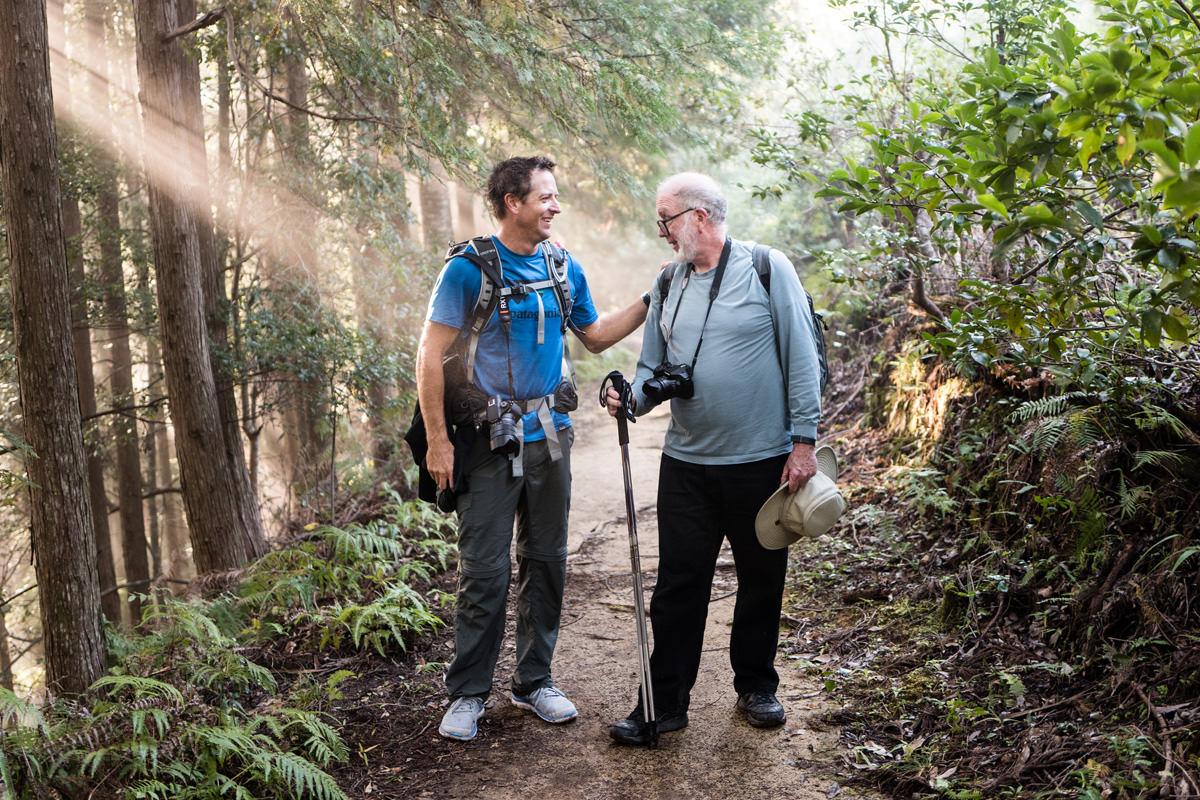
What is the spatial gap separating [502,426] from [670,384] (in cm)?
79

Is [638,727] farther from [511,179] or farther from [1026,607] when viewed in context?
[511,179]

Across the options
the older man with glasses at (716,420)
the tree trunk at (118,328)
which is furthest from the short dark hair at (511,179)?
the tree trunk at (118,328)

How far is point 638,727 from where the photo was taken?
12.8 feet

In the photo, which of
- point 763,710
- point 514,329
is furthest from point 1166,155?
point 763,710

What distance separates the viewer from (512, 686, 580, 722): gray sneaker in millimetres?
4172

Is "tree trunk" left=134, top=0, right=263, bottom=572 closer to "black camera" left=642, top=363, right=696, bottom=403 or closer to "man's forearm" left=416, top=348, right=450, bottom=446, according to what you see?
"man's forearm" left=416, top=348, right=450, bottom=446

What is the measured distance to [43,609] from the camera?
5.08 metres

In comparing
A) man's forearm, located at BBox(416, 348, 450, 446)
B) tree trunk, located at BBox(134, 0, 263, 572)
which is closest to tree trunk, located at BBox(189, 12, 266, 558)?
tree trunk, located at BBox(134, 0, 263, 572)

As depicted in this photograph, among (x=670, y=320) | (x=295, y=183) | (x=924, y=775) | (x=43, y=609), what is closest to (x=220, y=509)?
(x=43, y=609)

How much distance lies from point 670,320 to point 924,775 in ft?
6.94

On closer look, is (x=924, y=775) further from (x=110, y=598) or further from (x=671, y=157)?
(x=671, y=157)

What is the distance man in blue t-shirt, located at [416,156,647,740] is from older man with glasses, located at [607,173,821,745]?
45cm

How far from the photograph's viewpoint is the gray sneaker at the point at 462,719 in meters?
4.03

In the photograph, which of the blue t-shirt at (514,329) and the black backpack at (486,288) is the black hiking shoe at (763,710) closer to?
the blue t-shirt at (514,329)
